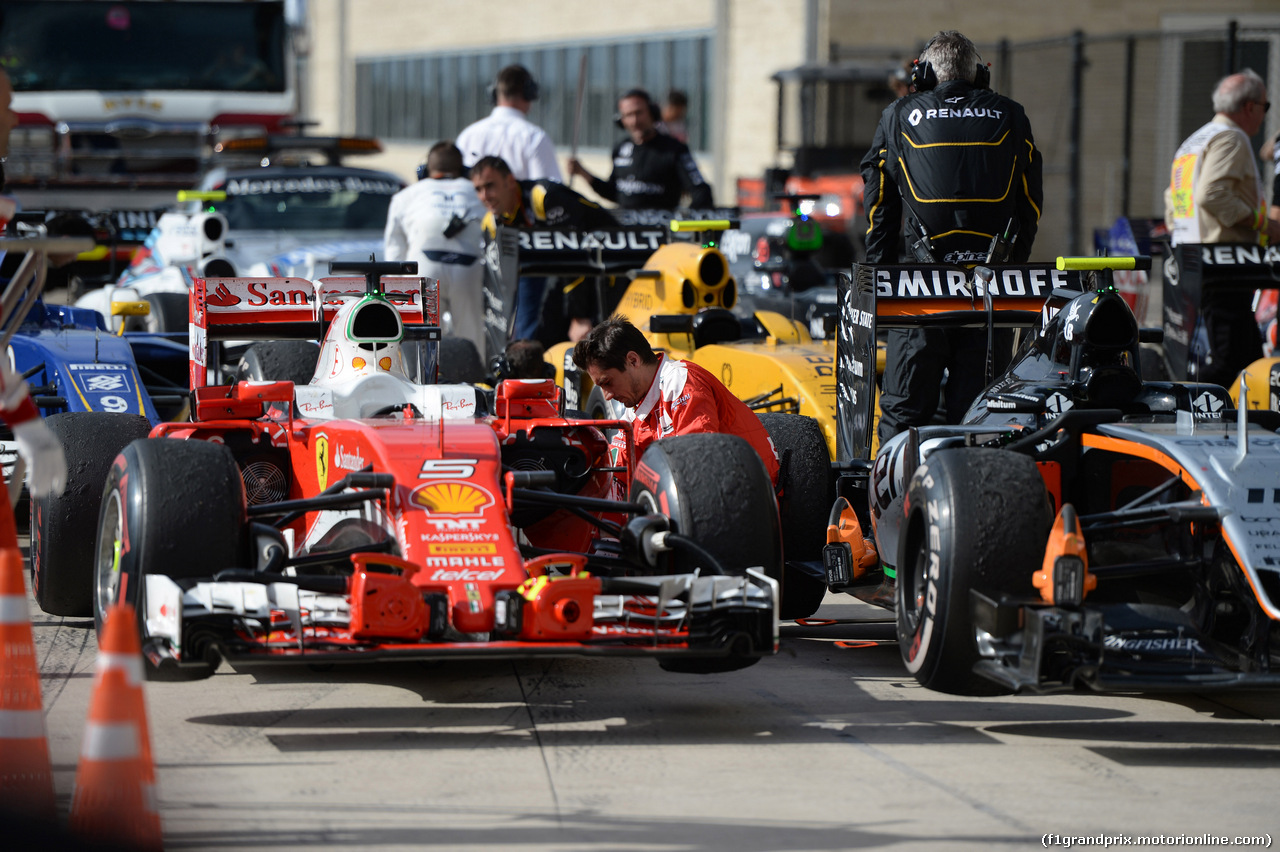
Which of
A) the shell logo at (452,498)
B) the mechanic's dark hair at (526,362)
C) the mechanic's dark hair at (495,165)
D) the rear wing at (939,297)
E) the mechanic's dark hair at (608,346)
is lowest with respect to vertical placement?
the shell logo at (452,498)

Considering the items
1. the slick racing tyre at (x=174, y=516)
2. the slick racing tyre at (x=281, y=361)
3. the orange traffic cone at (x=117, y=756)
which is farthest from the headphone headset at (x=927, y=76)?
the orange traffic cone at (x=117, y=756)

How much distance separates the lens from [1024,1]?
75.9 ft

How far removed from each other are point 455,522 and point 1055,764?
1.83 m

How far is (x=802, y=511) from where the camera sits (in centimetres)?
646

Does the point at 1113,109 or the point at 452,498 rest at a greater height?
the point at 1113,109

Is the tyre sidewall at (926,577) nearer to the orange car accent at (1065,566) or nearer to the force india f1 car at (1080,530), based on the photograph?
the force india f1 car at (1080,530)

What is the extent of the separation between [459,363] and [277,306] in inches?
71.7

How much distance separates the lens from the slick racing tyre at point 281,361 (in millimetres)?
7594

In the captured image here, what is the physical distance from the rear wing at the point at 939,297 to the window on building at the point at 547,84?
16.2 meters

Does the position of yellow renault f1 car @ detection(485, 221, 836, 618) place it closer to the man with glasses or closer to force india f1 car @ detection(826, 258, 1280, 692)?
force india f1 car @ detection(826, 258, 1280, 692)

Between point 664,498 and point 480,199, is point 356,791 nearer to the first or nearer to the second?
point 664,498

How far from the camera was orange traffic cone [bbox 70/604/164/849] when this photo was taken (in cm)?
370

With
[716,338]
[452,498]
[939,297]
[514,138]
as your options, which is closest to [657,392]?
[939,297]

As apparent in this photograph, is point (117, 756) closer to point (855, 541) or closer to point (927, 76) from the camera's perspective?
point (855, 541)
